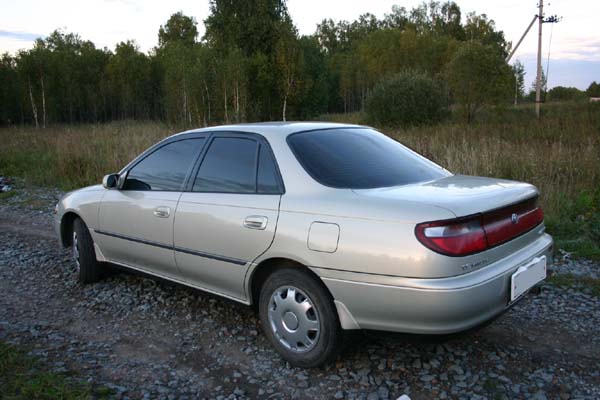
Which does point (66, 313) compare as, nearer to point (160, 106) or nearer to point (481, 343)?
point (481, 343)

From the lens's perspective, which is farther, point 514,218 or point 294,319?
point 294,319

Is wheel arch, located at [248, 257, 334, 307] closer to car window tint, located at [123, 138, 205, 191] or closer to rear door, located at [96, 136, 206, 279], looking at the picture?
rear door, located at [96, 136, 206, 279]

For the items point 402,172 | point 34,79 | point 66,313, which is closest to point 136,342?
point 66,313

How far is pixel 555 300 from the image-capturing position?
410 cm

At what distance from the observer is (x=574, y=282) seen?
4.46 m

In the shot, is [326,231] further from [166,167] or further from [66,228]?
[66,228]

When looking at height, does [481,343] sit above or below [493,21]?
below

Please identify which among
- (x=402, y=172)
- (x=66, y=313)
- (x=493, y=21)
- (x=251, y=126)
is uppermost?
(x=493, y=21)

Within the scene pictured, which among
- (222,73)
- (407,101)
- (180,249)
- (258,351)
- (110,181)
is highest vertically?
(222,73)

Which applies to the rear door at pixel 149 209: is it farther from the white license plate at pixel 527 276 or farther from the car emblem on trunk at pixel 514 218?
the white license plate at pixel 527 276

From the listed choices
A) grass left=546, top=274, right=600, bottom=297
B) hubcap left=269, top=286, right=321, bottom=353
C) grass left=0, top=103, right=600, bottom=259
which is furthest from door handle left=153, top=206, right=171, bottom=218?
grass left=0, top=103, right=600, bottom=259

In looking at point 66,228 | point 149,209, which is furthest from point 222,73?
point 149,209

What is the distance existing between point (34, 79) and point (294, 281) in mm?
37688

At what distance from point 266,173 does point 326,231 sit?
73 cm
